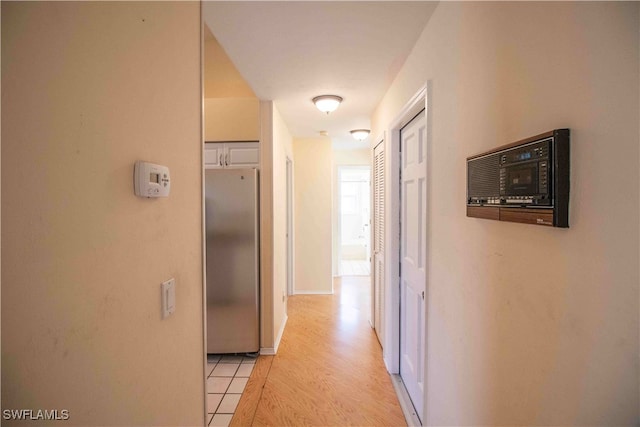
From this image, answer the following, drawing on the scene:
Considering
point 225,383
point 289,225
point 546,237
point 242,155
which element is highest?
point 242,155

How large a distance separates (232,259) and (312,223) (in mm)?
2101

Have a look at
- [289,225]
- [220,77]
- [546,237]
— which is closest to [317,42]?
[546,237]

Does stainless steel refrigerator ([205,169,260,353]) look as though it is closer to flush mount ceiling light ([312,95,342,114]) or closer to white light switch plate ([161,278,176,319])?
flush mount ceiling light ([312,95,342,114])

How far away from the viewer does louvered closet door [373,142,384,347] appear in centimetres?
296

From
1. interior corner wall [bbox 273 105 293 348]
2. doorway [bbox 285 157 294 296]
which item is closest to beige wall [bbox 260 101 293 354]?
interior corner wall [bbox 273 105 293 348]

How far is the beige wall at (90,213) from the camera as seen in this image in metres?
0.55

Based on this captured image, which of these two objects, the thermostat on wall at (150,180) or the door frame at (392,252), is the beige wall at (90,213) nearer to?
the thermostat on wall at (150,180)

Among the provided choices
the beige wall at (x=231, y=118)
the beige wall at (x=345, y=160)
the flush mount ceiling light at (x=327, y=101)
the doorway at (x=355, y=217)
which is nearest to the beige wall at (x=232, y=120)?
the beige wall at (x=231, y=118)

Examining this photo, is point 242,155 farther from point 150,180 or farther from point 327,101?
point 150,180

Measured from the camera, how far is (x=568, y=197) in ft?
2.24

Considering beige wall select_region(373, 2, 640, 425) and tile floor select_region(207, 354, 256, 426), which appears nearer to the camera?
beige wall select_region(373, 2, 640, 425)

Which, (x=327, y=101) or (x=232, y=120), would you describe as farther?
(x=232, y=120)

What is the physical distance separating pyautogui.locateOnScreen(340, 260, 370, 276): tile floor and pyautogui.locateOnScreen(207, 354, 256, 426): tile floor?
356 centimetres

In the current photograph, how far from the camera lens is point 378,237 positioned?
3.17 meters
